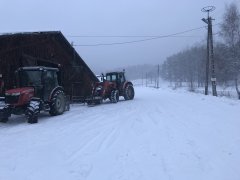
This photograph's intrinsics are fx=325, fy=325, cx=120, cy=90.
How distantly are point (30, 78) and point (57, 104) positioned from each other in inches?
65.7

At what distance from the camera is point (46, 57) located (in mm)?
19328

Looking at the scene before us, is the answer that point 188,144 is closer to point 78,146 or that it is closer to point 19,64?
point 78,146

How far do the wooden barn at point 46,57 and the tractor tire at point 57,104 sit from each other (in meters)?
3.59

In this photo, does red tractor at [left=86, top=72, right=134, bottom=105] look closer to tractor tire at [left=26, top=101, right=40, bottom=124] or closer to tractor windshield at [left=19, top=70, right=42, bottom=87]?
tractor windshield at [left=19, top=70, right=42, bottom=87]

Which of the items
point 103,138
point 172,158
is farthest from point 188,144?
point 103,138

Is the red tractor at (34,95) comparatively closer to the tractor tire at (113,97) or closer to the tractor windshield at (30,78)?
the tractor windshield at (30,78)

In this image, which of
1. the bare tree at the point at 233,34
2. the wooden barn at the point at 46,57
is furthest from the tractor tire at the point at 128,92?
the bare tree at the point at 233,34

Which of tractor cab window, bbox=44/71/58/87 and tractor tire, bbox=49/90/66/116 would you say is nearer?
tractor cab window, bbox=44/71/58/87

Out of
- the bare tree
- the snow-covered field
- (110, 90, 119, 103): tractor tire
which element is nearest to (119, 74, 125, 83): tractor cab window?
(110, 90, 119, 103): tractor tire

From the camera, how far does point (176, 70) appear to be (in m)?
113

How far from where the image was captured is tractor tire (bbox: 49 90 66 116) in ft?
46.3

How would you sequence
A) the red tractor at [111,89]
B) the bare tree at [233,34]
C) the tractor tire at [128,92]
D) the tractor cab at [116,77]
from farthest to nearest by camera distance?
1. the bare tree at [233,34]
2. the tractor cab at [116,77]
3. the tractor tire at [128,92]
4. the red tractor at [111,89]

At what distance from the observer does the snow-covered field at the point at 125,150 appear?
19.1 feet

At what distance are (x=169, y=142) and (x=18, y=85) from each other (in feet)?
26.9
